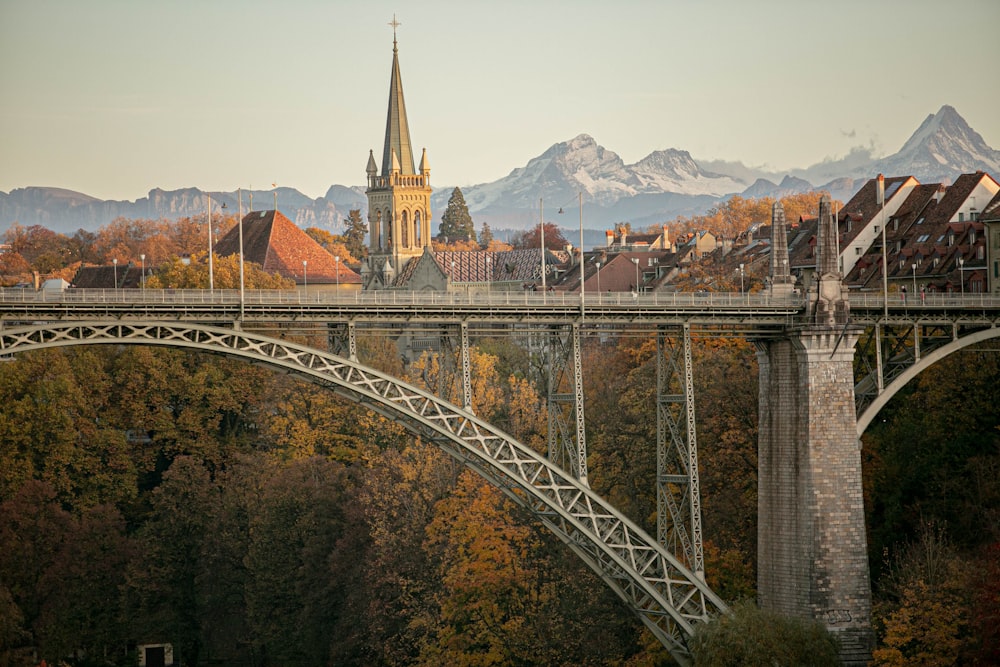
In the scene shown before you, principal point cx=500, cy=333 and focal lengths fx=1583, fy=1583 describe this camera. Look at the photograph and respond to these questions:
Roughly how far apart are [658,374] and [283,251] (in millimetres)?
62231

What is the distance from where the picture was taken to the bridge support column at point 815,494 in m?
49.9

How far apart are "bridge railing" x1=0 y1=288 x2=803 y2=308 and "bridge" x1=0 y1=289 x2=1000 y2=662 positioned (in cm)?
7

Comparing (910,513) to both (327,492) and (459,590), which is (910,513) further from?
(327,492)

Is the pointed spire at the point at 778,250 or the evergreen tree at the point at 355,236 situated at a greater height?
the evergreen tree at the point at 355,236

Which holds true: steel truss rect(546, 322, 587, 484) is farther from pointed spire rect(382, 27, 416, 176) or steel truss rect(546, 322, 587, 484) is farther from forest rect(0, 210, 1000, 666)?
pointed spire rect(382, 27, 416, 176)

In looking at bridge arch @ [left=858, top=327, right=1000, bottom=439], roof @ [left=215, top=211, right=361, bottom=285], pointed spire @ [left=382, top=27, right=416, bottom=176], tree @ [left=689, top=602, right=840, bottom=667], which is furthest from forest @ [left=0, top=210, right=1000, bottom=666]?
pointed spire @ [left=382, top=27, right=416, bottom=176]

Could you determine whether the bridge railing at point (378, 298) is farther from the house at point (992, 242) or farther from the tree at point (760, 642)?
the house at point (992, 242)

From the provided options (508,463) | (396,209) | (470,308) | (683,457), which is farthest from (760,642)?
(396,209)

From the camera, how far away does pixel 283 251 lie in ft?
354

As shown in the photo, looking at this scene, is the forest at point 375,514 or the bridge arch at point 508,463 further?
the forest at point 375,514

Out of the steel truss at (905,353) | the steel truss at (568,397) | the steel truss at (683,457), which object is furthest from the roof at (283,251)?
the steel truss at (683,457)

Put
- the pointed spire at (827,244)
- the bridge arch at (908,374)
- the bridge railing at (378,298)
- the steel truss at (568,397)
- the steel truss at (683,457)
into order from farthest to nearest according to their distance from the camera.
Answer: the pointed spire at (827,244), the bridge arch at (908,374), the steel truss at (683,457), the steel truss at (568,397), the bridge railing at (378,298)

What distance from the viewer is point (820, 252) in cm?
5188

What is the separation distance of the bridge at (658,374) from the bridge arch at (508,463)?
0.23 feet
